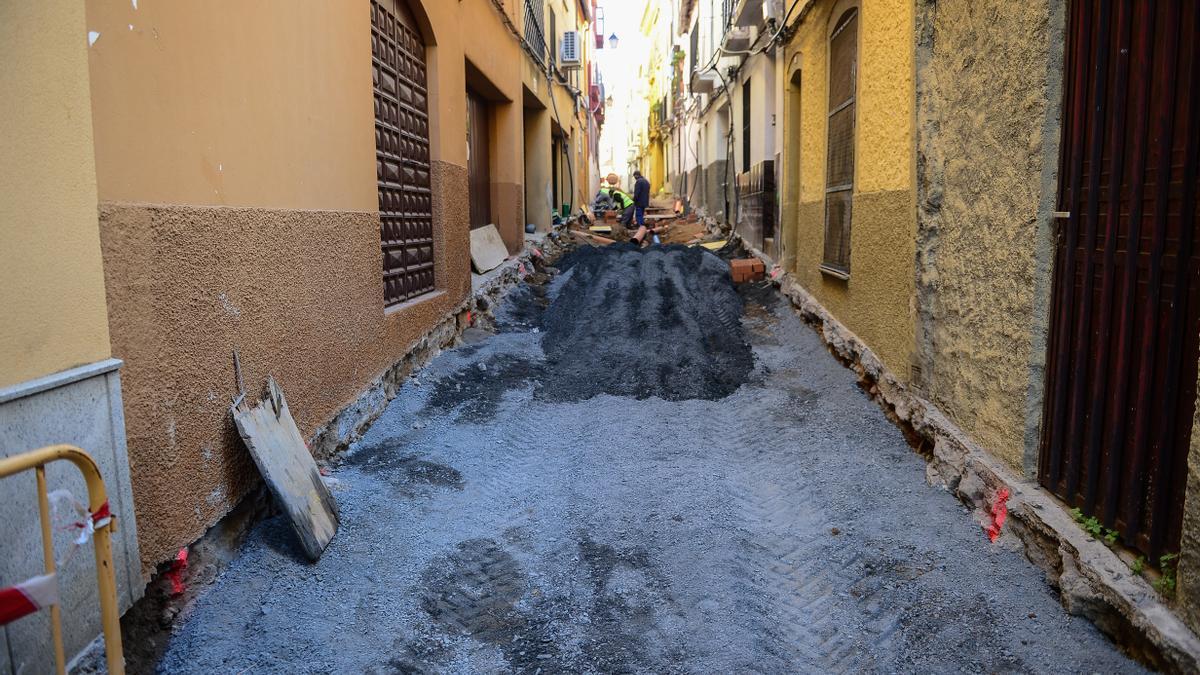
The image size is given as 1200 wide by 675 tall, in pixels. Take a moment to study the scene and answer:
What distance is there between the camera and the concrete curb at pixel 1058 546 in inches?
95.6

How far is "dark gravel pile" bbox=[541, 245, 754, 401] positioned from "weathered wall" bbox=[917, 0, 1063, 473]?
6.72ft

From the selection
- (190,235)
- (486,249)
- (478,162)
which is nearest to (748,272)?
(486,249)

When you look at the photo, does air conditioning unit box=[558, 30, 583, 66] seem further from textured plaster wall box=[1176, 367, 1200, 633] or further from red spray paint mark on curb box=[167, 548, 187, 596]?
textured plaster wall box=[1176, 367, 1200, 633]

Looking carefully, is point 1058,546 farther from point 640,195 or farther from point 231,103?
point 640,195

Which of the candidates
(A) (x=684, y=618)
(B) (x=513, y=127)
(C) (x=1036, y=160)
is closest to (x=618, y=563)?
(A) (x=684, y=618)

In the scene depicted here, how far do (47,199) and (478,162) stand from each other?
900 cm

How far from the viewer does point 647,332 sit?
8141mm

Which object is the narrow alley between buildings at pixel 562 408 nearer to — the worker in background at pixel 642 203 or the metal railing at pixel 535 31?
the metal railing at pixel 535 31

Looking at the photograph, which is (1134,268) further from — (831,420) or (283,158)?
(283,158)

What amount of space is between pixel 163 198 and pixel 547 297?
7.88 meters

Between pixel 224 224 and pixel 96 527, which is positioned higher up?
pixel 224 224

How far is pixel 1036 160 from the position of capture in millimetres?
3365

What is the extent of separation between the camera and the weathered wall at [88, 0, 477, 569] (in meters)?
2.71

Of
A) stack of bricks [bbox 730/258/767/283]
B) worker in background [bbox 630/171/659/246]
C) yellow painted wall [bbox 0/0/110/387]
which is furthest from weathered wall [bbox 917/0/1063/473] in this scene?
worker in background [bbox 630/171/659/246]
